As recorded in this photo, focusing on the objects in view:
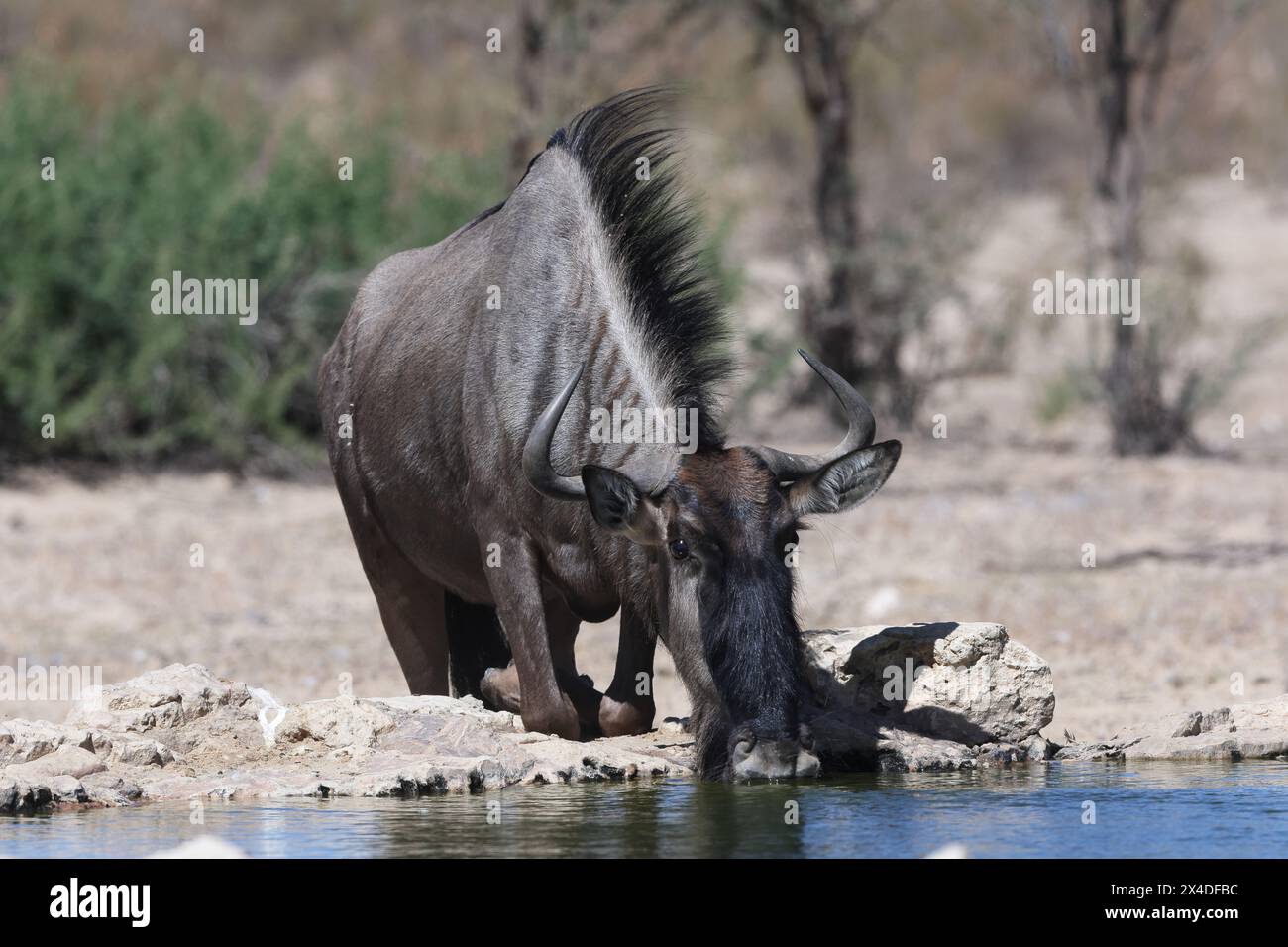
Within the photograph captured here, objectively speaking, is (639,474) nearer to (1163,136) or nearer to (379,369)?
(379,369)

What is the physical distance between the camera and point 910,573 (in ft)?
43.8

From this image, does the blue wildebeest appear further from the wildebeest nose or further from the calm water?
the calm water

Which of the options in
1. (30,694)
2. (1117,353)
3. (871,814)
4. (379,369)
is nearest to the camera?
(871,814)

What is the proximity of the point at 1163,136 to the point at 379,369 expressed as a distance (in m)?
12.2

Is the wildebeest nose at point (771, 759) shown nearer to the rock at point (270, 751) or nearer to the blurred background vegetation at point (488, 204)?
the rock at point (270, 751)

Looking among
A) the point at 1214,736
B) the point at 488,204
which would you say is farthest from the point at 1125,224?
the point at 1214,736

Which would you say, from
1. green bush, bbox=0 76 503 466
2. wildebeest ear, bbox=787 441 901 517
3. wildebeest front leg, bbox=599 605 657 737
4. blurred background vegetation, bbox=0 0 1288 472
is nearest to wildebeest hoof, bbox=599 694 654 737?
wildebeest front leg, bbox=599 605 657 737

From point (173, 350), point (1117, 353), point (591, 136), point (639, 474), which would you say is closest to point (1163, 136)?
point (1117, 353)

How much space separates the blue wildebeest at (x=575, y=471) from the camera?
21.5 feet

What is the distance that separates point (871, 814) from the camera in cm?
644

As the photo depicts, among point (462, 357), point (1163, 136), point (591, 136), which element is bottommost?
point (462, 357)

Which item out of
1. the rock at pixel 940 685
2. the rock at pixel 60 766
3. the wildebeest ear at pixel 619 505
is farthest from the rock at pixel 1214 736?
the rock at pixel 60 766

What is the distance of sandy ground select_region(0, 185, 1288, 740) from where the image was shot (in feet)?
35.4

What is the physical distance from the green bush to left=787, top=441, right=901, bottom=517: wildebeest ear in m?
9.75
